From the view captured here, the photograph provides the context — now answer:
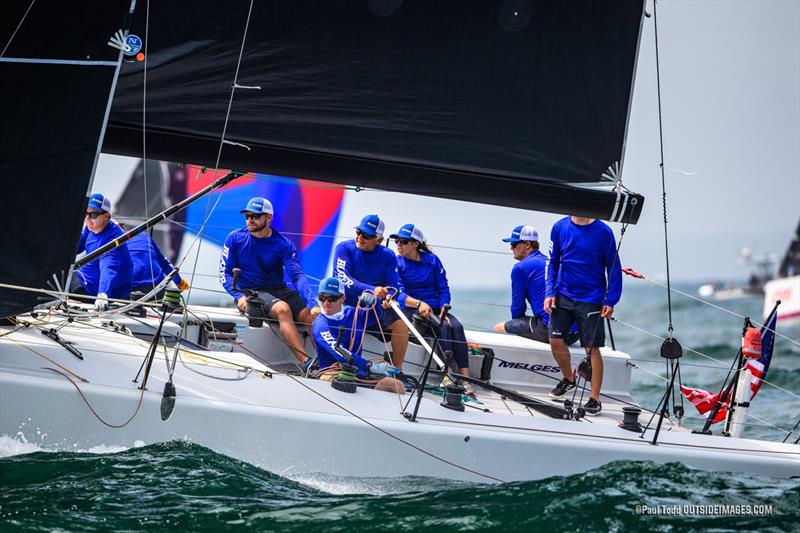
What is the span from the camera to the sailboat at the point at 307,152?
5.04 meters

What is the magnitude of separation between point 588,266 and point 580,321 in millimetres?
363

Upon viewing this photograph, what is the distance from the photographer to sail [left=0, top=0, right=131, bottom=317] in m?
5.07

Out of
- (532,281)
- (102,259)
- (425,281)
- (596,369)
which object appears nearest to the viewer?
(596,369)

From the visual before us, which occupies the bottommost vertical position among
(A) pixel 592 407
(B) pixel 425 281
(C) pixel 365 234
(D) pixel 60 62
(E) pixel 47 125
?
(A) pixel 592 407

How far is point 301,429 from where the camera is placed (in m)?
5.05

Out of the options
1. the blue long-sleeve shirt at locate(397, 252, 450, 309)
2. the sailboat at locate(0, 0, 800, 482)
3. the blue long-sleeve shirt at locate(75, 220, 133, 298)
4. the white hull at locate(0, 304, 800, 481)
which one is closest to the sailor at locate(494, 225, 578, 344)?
the blue long-sleeve shirt at locate(397, 252, 450, 309)

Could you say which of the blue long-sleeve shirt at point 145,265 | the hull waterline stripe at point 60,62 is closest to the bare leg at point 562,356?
the blue long-sleeve shirt at point 145,265

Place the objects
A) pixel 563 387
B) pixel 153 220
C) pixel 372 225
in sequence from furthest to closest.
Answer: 1. pixel 372 225
2. pixel 563 387
3. pixel 153 220

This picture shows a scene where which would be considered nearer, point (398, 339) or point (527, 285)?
point (398, 339)

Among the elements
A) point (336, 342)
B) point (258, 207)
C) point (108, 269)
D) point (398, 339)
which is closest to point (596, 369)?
point (398, 339)

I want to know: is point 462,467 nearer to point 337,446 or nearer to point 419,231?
point 337,446

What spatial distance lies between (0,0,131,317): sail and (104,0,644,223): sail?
0.21 metres

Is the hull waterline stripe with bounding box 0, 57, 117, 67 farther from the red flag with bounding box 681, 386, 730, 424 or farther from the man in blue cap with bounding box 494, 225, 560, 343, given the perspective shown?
the red flag with bounding box 681, 386, 730, 424

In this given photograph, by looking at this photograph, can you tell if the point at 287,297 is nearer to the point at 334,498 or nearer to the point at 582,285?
the point at 582,285
